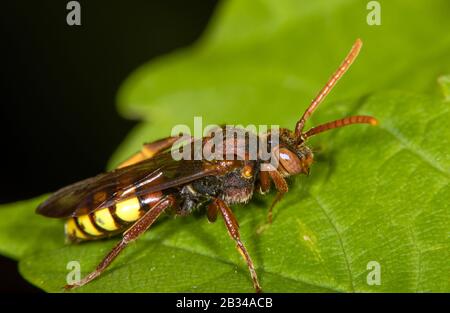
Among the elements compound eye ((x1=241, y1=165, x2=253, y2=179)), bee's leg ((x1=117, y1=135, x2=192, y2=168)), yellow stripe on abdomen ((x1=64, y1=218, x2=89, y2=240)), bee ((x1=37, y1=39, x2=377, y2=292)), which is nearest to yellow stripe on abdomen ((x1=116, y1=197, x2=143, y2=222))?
bee ((x1=37, y1=39, x2=377, y2=292))

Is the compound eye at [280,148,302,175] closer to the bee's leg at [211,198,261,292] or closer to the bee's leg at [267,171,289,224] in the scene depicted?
the bee's leg at [267,171,289,224]

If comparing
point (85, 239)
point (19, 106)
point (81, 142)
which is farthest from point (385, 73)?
point (19, 106)

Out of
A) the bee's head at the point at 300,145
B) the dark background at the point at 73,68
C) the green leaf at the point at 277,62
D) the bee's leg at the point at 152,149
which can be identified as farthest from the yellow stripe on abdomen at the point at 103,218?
the dark background at the point at 73,68

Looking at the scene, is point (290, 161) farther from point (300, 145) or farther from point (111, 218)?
point (111, 218)

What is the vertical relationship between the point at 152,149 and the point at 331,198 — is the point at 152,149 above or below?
above

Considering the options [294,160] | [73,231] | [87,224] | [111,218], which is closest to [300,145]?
[294,160]
